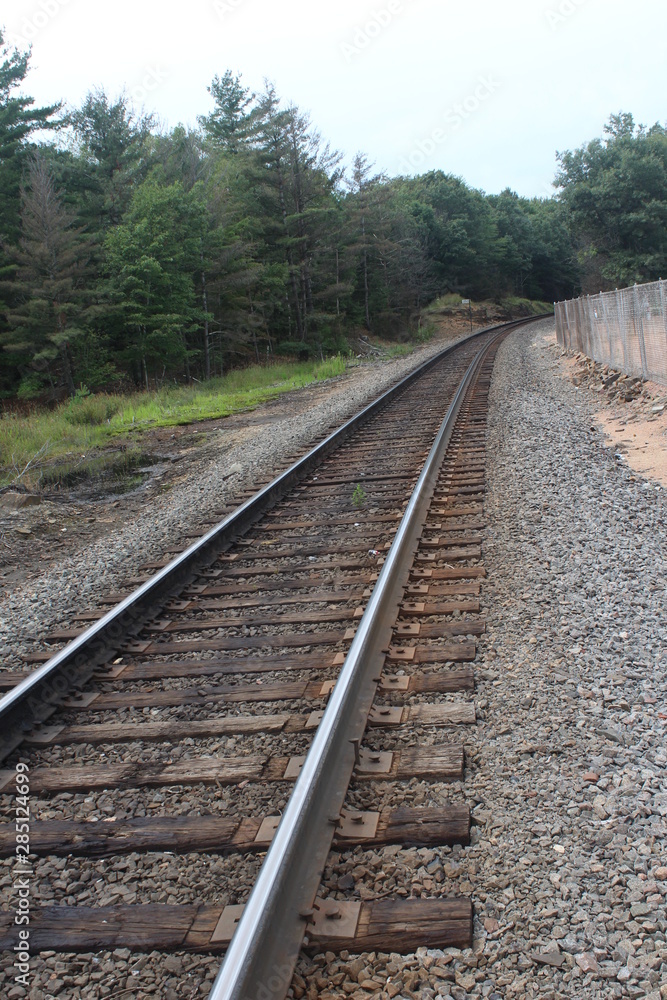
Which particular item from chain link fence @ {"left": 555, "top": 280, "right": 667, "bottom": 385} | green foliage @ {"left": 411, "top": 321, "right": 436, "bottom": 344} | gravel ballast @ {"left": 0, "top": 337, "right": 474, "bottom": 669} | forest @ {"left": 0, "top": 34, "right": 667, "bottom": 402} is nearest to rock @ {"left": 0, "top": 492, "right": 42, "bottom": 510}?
gravel ballast @ {"left": 0, "top": 337, "right": 474, "bottom": 669}

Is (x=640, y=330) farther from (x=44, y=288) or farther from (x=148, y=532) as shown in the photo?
(x=44, y=288)

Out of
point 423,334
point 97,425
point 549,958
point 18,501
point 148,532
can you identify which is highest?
point 423,334

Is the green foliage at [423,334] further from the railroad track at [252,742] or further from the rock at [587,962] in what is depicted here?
the rock at [587,962]

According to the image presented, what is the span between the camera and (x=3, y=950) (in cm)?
212

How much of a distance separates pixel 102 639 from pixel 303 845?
7.34 ft

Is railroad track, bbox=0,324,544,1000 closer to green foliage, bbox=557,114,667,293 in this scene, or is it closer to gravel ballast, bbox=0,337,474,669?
gravel ballast, bbox=0,337,474,669

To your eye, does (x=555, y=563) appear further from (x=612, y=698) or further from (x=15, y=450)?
(x=15, y=450)

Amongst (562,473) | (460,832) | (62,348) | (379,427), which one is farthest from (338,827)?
(62,348)

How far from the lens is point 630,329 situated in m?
12.9

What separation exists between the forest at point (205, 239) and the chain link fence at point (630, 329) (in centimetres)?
1749

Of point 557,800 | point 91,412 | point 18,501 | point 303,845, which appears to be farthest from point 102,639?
point 91,412

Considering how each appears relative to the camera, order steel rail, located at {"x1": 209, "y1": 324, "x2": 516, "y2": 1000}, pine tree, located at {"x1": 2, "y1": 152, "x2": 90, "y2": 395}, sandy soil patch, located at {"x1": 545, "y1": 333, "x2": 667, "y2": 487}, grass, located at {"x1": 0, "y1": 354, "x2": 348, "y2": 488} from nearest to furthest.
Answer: steel rail, located at {"x1": 209, "y1": 324, "x2": 516, "y2": 1000} < sandy soil patch, located at {"x1": 545, "y1": 333, "x2": 667, "y2": 487} < grass, located at {"x1": 0, "y1": 354, "x2": 348, "y2": 488} < pine tree, located at {"x1": 2, "y1": 152, "x2": 90, "y2": 395}

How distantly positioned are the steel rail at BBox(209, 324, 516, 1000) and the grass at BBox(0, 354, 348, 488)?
9.16 meters

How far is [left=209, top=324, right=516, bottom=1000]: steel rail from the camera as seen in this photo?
182 cm
